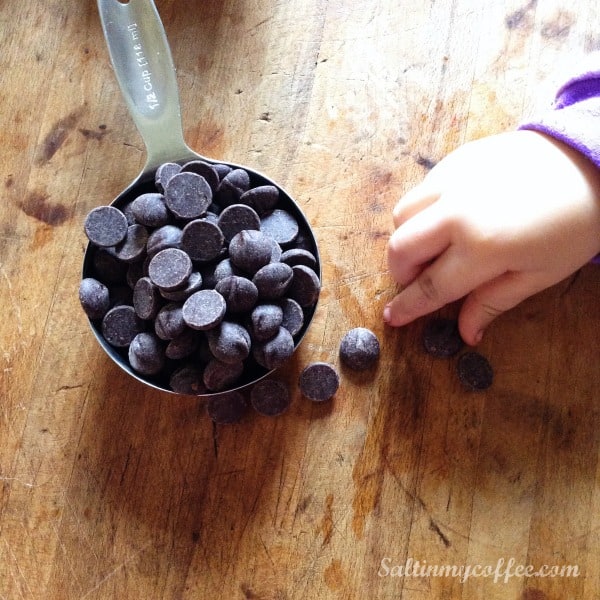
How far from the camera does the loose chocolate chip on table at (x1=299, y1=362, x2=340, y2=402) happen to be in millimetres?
962

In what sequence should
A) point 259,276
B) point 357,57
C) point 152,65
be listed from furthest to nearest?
1. point 357,57
2. point 152,65
3. point 259,276

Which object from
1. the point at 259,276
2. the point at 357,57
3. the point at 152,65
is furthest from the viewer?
the point at 357,57

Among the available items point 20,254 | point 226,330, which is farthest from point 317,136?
point 20,254

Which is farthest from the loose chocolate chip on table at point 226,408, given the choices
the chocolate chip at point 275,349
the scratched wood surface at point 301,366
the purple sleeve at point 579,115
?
the purple sleeve at point 579,115

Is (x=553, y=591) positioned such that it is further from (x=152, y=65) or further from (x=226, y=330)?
(x=152, y=65)

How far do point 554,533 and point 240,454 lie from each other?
482 millimetres

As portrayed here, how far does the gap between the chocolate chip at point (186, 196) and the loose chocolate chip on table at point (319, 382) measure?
29cm

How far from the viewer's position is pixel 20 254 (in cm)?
A: 102

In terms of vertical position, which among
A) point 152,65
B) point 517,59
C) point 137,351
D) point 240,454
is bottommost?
point 240,454

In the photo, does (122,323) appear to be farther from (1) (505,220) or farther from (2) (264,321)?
(1) (505,220)

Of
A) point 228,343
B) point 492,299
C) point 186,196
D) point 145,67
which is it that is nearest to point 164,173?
point 186,196

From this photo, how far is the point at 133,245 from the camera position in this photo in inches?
35.3

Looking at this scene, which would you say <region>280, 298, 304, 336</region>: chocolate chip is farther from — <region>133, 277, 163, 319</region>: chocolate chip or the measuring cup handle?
the measuring cup handle

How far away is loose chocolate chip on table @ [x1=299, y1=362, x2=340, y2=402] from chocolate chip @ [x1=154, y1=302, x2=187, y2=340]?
8.5 inches
